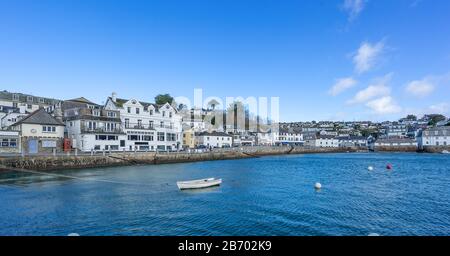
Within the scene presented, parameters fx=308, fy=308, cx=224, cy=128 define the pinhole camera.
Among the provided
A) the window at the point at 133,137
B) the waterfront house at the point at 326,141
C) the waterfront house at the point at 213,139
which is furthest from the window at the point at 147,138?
the waterfront house at the point at 326,141

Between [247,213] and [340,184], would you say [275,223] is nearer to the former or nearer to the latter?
[247,213]

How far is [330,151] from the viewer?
396ft

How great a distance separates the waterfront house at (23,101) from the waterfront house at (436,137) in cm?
12695

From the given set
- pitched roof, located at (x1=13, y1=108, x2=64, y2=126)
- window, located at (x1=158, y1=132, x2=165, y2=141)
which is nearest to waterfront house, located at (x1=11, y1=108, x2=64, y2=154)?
pitched roof, located at (x1=13, y1=108, x2=64, y2=126)

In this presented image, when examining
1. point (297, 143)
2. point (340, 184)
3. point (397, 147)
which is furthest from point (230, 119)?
point (340, 184)

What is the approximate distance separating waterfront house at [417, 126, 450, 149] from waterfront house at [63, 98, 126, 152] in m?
113

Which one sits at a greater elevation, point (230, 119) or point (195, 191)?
point (230, 119)

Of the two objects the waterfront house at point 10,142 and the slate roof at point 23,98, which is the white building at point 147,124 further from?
the slate roof at point 23,98

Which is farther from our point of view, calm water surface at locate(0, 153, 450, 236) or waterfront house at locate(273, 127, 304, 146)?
waterfront house at locate(273, 127, 304, 146)

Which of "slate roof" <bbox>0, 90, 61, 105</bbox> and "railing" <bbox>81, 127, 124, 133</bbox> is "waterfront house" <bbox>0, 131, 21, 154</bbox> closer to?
"railing" <bbox>81, 127, 124, 133</bbox>

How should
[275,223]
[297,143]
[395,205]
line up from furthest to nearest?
[297,143]
[395,205]
[275,223]

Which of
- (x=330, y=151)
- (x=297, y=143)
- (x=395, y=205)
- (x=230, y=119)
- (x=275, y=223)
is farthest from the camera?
(x=297, y=143)

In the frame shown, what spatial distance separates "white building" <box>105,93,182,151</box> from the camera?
60562mm

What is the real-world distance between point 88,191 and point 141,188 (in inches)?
169
